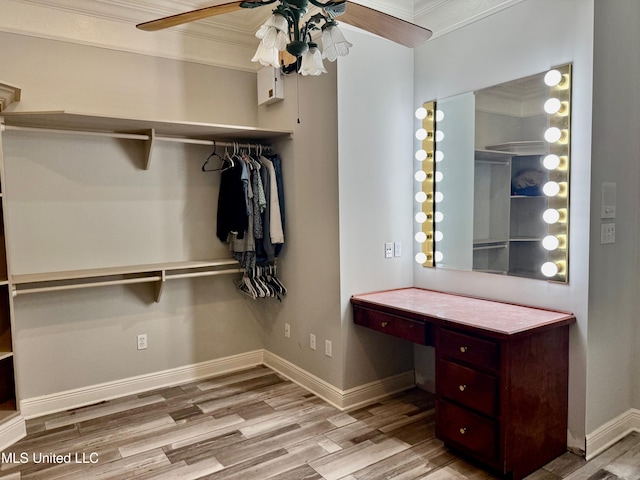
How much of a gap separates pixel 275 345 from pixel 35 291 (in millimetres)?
1813

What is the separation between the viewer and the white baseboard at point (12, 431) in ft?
8.69

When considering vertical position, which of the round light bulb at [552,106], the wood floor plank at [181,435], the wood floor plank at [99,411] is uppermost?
the round light bulb at [552,106]

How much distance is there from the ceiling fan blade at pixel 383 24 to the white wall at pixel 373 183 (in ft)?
3.02

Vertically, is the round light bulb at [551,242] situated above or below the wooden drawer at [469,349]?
above

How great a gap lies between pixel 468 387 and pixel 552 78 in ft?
5.65

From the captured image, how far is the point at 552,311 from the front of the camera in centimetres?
255

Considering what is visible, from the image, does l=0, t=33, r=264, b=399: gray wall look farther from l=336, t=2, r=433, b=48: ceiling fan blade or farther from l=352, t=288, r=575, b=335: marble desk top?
l=336, t=2, r=433, b=48: ceiling fan blade

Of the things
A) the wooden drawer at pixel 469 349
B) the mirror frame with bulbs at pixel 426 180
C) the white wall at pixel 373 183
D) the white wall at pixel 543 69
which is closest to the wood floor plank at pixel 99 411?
the white wall at pixel 373 183

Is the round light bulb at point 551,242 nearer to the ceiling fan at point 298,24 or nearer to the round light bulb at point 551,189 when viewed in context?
the round light bulb at point 551,189

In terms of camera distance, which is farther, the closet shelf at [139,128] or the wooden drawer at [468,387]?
the closet shelf at [139,128]

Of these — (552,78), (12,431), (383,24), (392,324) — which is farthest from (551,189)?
(12,431)

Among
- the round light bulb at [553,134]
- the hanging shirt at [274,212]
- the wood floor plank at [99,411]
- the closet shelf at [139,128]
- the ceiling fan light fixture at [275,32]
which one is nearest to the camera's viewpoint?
the ceiling fan light fixture at [275,32]

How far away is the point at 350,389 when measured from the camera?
3154 mm

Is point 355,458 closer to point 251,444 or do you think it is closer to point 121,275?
point 251,444
